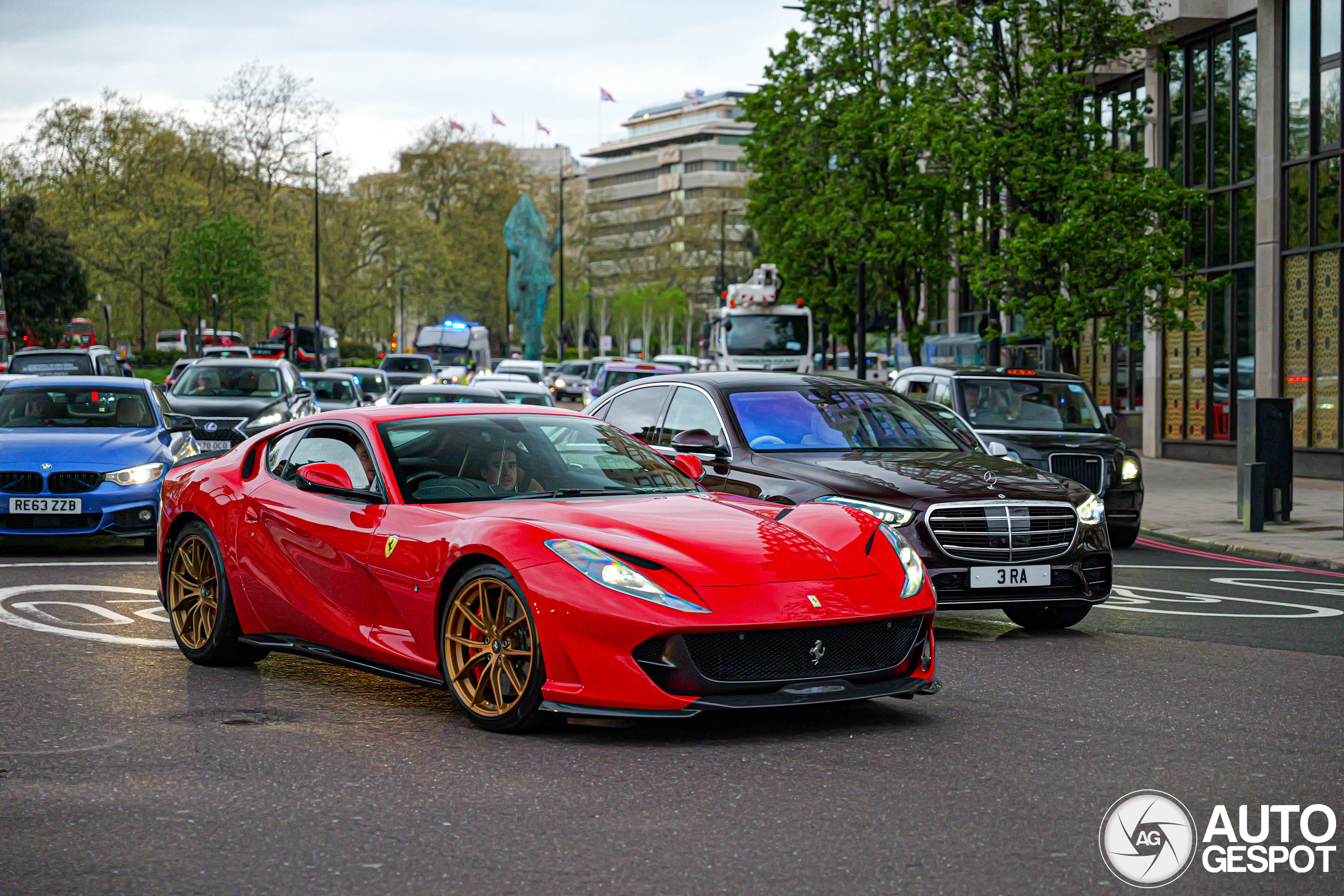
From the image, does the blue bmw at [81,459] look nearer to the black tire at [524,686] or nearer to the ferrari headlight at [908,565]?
the black tire at [524,686]

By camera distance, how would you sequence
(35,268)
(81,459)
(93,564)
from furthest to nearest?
(35,268)
(81,459)
(93,564)

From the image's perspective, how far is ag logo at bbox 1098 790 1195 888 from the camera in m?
4.58

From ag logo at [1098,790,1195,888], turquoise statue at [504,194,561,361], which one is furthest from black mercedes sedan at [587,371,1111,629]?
turquoise statue at [504,194,561,361]

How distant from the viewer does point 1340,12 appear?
25734 mm

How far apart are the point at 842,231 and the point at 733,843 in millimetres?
32857

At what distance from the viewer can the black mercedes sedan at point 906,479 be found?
8969 millimetres

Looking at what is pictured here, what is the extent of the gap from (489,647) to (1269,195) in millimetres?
24195

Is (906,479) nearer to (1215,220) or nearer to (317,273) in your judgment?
(1215,220)

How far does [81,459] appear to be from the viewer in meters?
13.3

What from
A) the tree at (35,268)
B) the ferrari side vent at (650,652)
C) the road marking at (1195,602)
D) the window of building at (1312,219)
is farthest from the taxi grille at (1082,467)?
the tree at (35,268)

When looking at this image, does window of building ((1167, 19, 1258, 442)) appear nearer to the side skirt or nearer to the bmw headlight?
the bmw headlight

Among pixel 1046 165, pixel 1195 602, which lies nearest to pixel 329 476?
pixel 1195 602

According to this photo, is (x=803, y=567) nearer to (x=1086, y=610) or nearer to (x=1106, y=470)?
(x=1086, y=610)

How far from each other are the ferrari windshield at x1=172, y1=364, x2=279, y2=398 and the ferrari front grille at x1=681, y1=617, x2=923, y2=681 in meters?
18.3
